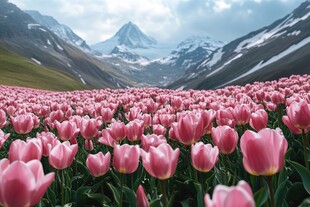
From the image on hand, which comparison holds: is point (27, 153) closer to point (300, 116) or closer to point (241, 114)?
point (300, 116)

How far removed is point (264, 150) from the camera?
2143 mm

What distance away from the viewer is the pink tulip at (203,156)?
Answer: 2.84 meters

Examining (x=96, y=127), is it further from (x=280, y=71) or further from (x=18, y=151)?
(x=280, y=71)

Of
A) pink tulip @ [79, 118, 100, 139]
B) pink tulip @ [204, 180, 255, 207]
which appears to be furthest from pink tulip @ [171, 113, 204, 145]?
pink tulip @ [204, 180, 255, 207]

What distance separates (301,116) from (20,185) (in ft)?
8.82

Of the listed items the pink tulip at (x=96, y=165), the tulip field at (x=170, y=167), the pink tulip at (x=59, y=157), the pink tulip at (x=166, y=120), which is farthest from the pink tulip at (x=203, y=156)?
the pink tulip at (x=166, y=120)

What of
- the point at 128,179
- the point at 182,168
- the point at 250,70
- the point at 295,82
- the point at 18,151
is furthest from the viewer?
the point at 250,70

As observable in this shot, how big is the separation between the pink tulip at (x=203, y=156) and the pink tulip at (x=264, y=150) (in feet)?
2.12

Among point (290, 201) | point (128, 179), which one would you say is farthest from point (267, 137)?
point (128, 179)

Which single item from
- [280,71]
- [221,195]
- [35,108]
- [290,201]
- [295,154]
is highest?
[280,71]

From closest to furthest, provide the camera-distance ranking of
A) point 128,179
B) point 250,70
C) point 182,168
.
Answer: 1. point 128,179
2. point 182,168
3. point 250,70

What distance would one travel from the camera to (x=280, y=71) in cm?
8856

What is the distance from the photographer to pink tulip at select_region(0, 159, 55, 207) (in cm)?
182

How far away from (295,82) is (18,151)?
458 inches
